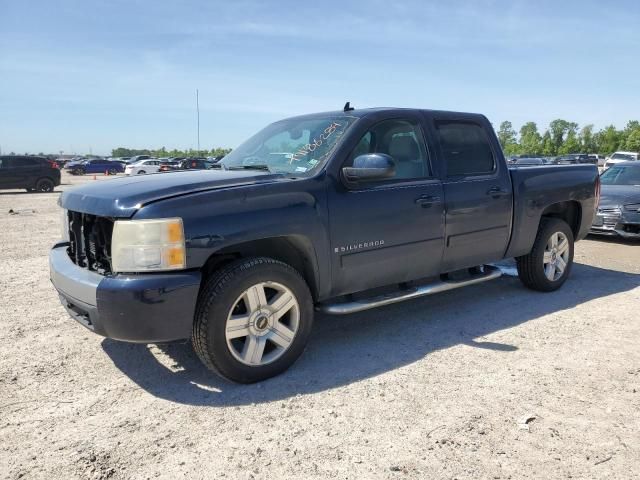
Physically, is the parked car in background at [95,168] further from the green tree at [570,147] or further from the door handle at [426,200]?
the green tree at [570,147]

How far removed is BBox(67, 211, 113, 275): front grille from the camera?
3.26 m

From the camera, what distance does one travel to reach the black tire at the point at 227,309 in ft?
10.2

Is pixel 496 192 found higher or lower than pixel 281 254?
higher

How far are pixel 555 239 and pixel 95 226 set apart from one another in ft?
15.1

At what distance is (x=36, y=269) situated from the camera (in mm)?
6504

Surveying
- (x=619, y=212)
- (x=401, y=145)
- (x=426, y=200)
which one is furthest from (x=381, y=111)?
(x=619, y=212)

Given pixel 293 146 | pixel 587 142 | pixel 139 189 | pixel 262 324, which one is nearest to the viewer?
pixel 139 189

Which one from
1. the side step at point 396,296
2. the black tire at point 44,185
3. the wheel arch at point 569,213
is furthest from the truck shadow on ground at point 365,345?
the black tire at point 44,185

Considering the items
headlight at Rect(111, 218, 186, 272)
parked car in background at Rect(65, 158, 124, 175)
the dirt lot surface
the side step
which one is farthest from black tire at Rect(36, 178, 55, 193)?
parked car in background at Rect(65, 158, 124, 175)

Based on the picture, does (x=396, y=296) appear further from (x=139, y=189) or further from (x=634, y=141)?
(x=634, y=141)

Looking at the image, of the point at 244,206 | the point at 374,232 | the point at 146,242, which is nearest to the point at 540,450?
the point at 374,232

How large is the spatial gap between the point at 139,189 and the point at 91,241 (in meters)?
0.54

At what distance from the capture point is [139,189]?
319 cm

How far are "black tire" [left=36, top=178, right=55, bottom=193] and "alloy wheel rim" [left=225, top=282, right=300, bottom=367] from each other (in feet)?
72.7
